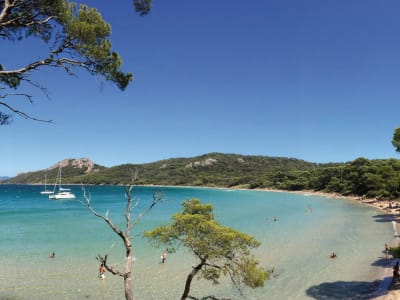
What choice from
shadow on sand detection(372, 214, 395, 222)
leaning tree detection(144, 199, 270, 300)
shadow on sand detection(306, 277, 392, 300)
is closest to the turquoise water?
shadow on sand detection(306, 277, 392, 300)

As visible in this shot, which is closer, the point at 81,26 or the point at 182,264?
the point at 81,26

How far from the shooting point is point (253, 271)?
582 inches

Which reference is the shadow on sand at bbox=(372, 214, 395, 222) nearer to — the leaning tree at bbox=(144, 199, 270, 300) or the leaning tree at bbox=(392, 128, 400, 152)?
the leaning tree at bbox=(392, 128, 400, 152)

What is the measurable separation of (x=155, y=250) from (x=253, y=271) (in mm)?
26855

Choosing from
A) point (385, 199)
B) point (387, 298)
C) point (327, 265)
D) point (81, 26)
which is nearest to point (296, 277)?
point (327, 265)

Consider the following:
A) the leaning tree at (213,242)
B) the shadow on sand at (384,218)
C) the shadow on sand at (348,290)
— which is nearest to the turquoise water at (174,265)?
the shadow on sand at (348,290)

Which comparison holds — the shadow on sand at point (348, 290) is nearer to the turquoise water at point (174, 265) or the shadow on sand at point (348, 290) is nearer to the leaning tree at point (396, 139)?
the turquoise water at point (174, 265)

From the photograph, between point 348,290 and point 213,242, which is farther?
point 348,290

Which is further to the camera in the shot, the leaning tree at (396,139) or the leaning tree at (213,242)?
the leaning tree at (396,139)

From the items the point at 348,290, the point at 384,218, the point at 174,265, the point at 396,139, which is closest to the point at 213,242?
the point at 348,290

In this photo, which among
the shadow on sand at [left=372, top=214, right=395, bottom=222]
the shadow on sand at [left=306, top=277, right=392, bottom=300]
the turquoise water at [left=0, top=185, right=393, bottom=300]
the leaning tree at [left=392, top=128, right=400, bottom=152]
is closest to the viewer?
the shadow on sand at [left=306, top=277, right=392, bottom=300]

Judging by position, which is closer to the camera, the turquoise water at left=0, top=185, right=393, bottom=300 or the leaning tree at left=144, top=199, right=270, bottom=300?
the leaning tree at left=144, top=199, right=270, bottom=300

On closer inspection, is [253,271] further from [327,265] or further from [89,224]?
[89,224]

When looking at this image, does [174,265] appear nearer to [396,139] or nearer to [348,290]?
[348,290]
